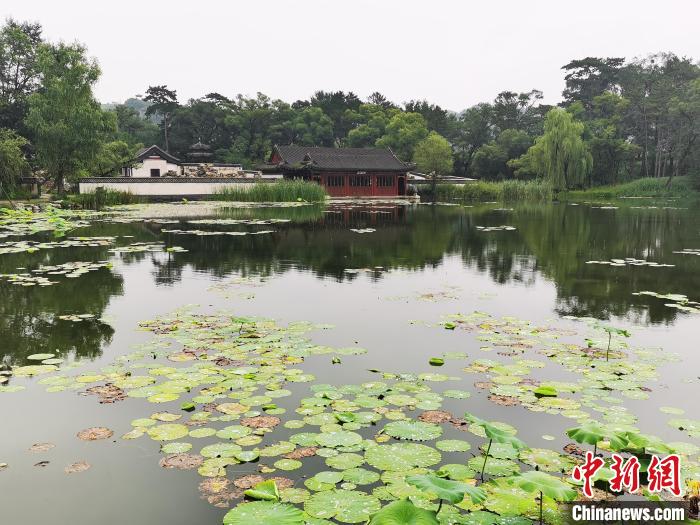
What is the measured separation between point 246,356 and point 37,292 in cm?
457

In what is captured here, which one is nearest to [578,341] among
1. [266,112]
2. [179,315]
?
[179,315]

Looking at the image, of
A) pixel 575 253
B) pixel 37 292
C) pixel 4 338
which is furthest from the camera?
pixel 575 253

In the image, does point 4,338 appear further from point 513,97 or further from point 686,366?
point 513,97

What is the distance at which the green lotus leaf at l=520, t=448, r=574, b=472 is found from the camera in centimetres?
323

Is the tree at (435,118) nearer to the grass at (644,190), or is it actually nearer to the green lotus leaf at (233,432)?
the grass at (644,190)

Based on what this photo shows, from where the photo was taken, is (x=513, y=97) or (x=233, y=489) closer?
(x=233, y=489)

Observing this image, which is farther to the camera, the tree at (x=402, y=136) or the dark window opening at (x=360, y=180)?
the tree at (x=402, y=136)

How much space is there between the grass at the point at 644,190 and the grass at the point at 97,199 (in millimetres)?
32198

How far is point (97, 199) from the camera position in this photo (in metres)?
26.5

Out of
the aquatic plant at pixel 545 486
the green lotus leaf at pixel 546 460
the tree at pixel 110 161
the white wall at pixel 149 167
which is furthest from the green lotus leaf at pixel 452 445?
the white wall at pixel 149 167

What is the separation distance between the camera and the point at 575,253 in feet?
42.0

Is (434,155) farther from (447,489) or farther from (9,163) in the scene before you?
(447,489)

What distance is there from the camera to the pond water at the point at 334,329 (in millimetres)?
3230

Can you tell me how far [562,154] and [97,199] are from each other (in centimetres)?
3278
